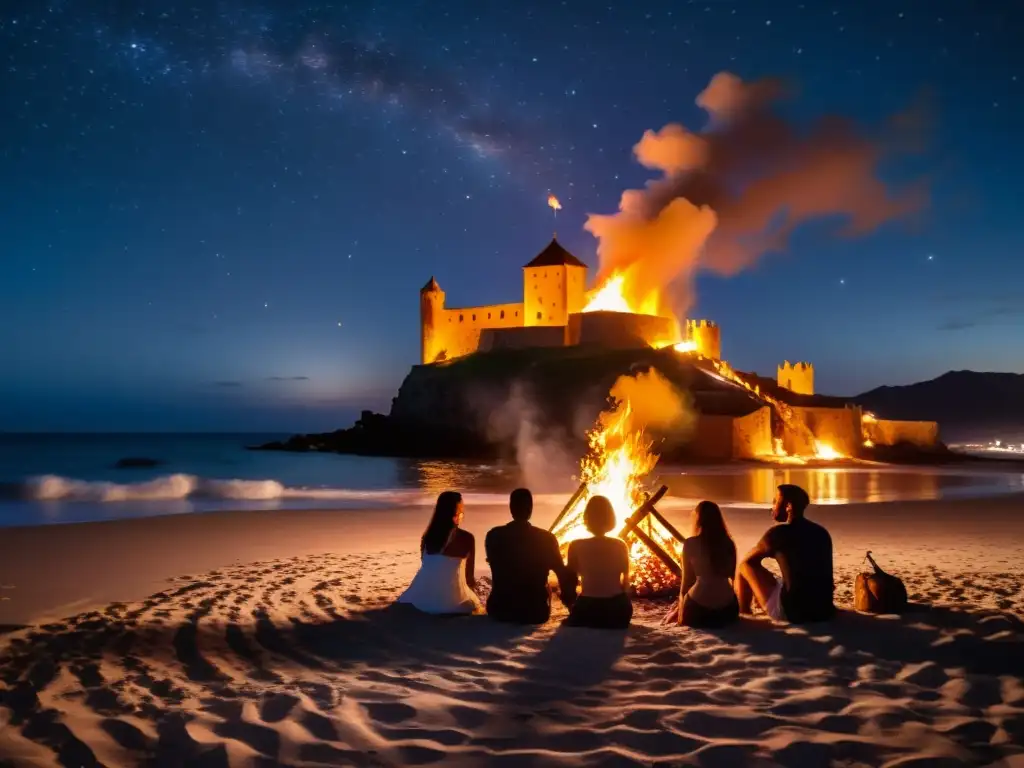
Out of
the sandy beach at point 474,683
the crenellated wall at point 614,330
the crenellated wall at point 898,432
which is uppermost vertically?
the crenellated wall at point 614,330

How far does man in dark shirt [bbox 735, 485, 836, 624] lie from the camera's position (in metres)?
6.49

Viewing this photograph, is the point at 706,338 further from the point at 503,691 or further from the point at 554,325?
the point at 503,691

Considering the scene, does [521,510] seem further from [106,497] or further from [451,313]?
[451,313]

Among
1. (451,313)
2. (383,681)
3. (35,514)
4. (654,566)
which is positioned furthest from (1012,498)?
(451,313)

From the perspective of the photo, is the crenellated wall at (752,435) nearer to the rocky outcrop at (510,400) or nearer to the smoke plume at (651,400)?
the rocky outcrop at (510,400)

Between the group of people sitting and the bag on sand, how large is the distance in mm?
531

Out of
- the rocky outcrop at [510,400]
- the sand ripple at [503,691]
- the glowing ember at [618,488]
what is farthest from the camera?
the rocky outcrop at [510,400]

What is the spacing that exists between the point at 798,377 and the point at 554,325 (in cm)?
2247

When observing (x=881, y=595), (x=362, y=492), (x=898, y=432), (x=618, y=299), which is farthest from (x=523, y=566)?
(x=618, y=299)

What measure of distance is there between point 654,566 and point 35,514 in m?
17.2

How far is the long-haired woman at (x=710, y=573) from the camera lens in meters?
6.45

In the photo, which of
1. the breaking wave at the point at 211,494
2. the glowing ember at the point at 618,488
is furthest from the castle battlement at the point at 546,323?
the glowing ember at the point at 618,488

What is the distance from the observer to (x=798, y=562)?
6543mm

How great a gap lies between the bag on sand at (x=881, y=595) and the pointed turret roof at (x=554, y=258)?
65.7 metres
